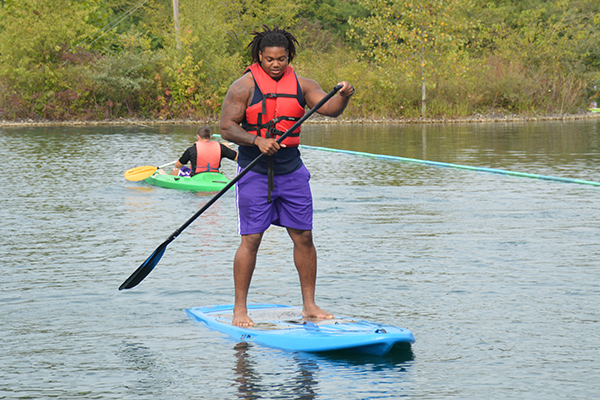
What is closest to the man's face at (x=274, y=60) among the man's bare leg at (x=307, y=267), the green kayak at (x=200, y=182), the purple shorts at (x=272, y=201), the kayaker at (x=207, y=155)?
the purple shorts at (x=272, y=201)

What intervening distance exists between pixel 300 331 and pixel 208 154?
26.9 ft

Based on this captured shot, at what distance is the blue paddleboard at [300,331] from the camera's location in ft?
16.2

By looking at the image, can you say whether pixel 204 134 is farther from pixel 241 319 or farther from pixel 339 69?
pixel 339 69

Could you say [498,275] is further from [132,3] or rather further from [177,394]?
[132,3]

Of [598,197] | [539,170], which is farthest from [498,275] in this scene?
[539,170]

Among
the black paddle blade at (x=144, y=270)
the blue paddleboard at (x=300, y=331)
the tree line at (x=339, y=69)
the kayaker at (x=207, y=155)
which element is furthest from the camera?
the tree line at (x=339, y=69)

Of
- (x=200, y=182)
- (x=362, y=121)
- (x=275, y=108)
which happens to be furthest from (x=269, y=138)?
(x=362, y=121)

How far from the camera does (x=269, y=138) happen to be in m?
5.47

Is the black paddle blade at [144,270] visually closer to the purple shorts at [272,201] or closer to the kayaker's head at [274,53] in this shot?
the purple shorts at [272,201]

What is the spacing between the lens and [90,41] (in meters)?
41.7

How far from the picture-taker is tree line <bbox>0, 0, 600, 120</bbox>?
33.7 meters

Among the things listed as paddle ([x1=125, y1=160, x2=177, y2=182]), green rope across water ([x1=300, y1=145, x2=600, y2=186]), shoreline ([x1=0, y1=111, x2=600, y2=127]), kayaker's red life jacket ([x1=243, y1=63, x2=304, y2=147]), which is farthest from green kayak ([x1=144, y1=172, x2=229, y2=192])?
shoreline ([x1=0, y1=111, x2=600, y2=127])

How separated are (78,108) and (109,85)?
5.84 ft

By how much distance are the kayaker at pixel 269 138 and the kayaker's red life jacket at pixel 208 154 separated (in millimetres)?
7643
